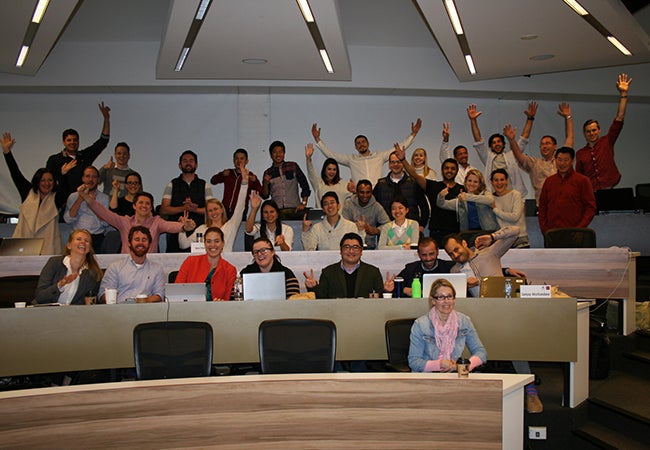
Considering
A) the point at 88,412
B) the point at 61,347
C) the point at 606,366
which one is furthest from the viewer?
the point at 606,366

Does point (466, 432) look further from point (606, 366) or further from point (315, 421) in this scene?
point (606, 366)

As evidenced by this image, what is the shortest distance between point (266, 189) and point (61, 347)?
391cm

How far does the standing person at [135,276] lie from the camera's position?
512 centimetres

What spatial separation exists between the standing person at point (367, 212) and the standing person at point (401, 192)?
1.40 feet

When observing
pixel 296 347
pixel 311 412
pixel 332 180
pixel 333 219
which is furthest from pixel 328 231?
pixel 311 412

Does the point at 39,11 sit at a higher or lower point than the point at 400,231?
higher

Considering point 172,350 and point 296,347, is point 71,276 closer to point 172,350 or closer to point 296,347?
point 172,350

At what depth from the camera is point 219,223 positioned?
6418 millimetres

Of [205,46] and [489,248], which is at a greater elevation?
[205,46]

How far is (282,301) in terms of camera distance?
185 inches

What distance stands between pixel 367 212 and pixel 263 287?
264 cm

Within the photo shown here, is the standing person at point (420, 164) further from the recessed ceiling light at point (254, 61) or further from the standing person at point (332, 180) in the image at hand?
the recessed ceiling light at point (254, 61)

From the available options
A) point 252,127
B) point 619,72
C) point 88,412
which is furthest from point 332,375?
point 619,72

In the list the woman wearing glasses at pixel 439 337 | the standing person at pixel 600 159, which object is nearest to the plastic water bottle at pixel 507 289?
the woman wearing glasses at pixel 439 337
